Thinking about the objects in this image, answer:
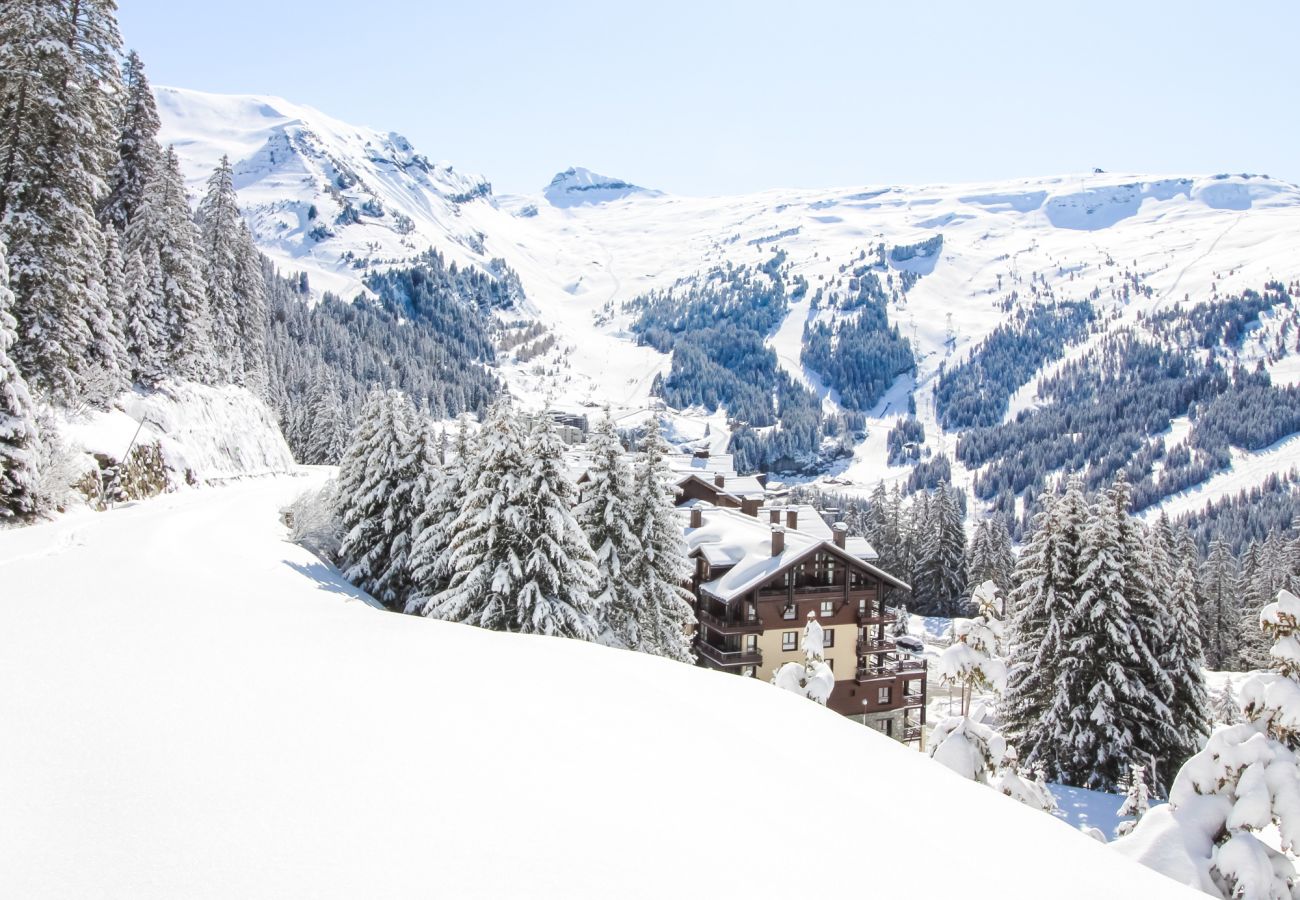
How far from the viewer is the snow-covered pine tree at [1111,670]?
26.9m

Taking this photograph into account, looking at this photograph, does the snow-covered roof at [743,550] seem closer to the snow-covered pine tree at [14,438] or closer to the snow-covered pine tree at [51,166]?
the snow-covered pine tree at [14,438]

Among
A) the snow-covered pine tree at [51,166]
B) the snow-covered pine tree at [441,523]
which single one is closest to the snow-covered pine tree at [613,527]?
the snow-covered pine tree at [441,523]

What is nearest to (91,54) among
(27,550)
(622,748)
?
(27,550)

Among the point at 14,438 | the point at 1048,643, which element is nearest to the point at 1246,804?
the point at 14,438

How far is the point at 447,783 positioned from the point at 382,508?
24.5m

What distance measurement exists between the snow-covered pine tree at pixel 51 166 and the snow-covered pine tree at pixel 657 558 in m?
18.6

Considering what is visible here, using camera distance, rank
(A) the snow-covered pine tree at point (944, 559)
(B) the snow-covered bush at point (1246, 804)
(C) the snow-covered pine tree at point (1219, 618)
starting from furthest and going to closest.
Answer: (A) the snow-covered pine tree at point (944, 559) < (C) the snow-covered pine tree at point (1219, 618) < (B) the snow-covered bush at point (1246, 804)

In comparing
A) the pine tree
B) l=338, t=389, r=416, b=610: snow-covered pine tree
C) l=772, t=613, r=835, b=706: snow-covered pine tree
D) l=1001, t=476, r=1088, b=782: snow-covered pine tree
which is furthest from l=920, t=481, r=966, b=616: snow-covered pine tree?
l=772, t=613, r=835, b=706: snow-covered pine tree

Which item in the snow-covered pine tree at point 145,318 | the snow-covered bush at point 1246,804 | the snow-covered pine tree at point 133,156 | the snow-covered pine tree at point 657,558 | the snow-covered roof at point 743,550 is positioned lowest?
the snow-covered roof at point 743,550

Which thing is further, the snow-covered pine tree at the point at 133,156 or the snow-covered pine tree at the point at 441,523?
the snow-covered pine tree at the point at 133,156

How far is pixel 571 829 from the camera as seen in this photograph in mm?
4668

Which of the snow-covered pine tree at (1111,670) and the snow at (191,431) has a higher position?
the snow at (191,431)

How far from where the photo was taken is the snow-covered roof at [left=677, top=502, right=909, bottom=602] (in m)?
33.6

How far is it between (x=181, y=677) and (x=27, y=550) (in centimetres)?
921
